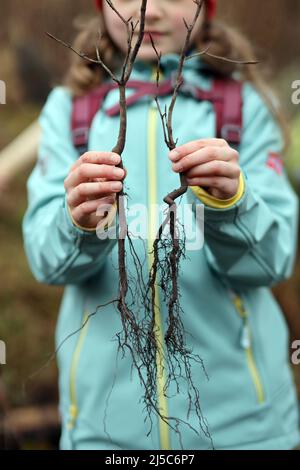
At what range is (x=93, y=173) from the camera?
0.98m

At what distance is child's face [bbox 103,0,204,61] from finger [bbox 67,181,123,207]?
307mm

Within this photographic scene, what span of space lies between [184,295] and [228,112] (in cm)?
36

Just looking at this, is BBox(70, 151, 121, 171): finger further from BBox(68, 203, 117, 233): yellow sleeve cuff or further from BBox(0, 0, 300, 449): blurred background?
BBox(0, 0, 300, 449): blurred background

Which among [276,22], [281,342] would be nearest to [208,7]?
[281,342]

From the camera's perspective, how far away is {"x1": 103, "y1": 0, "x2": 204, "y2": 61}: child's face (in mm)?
1216

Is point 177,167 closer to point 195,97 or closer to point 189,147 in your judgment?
point 189,147

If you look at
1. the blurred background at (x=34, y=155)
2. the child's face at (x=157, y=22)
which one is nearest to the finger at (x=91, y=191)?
the child's face at (x=157, y=22)

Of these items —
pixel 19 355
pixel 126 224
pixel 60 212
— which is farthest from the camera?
pixel 19 355

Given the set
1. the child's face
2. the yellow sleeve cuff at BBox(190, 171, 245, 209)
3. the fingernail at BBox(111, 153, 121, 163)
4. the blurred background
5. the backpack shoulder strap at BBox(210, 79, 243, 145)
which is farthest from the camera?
the blurred background

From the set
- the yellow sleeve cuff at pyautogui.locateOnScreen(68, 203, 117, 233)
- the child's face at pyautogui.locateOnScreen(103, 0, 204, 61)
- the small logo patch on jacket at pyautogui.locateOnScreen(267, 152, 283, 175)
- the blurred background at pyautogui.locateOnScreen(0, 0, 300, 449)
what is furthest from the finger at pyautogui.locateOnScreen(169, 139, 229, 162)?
the blurred background at pyautogui.locateOnScreen(0, 0, 300, 449)

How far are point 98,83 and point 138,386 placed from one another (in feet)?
2.15

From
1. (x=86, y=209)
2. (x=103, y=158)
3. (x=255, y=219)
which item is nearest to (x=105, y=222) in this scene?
(x=86, y=209)

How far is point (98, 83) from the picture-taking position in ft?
5.14
